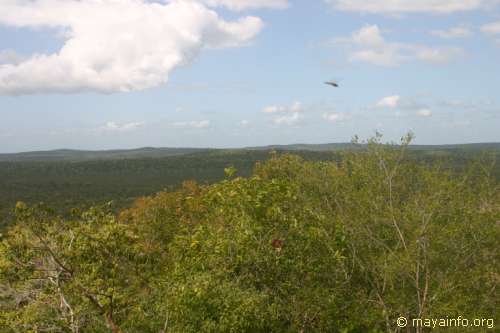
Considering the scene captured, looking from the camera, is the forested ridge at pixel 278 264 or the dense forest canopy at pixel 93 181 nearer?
the forested ridge at pixel 278 264

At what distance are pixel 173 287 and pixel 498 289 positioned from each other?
9935 mm

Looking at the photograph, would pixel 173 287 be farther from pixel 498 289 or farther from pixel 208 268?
pixel 498 289

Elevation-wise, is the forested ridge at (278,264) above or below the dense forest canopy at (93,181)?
above

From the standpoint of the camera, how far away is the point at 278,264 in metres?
15.0

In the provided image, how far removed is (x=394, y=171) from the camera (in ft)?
56.0

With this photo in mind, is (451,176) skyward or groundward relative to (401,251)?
skyward

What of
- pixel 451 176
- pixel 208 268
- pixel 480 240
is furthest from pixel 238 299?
pixel 451 176

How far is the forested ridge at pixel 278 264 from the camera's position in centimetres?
1382

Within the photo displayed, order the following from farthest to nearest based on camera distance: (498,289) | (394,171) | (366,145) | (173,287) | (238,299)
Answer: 1. (366,145)
2. (394,171)
3. (498,289)
4. (173,287)
5. (238,299)

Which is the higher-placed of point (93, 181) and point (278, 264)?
point (278, 264)

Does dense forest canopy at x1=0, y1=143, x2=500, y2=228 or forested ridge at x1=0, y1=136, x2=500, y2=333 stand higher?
forested ridge at x1=0, y1=136, x2=500, y2=333

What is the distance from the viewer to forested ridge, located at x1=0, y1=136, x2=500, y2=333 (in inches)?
544

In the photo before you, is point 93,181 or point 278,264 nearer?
point 278,264

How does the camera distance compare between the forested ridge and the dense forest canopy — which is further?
the dense forest canopy
